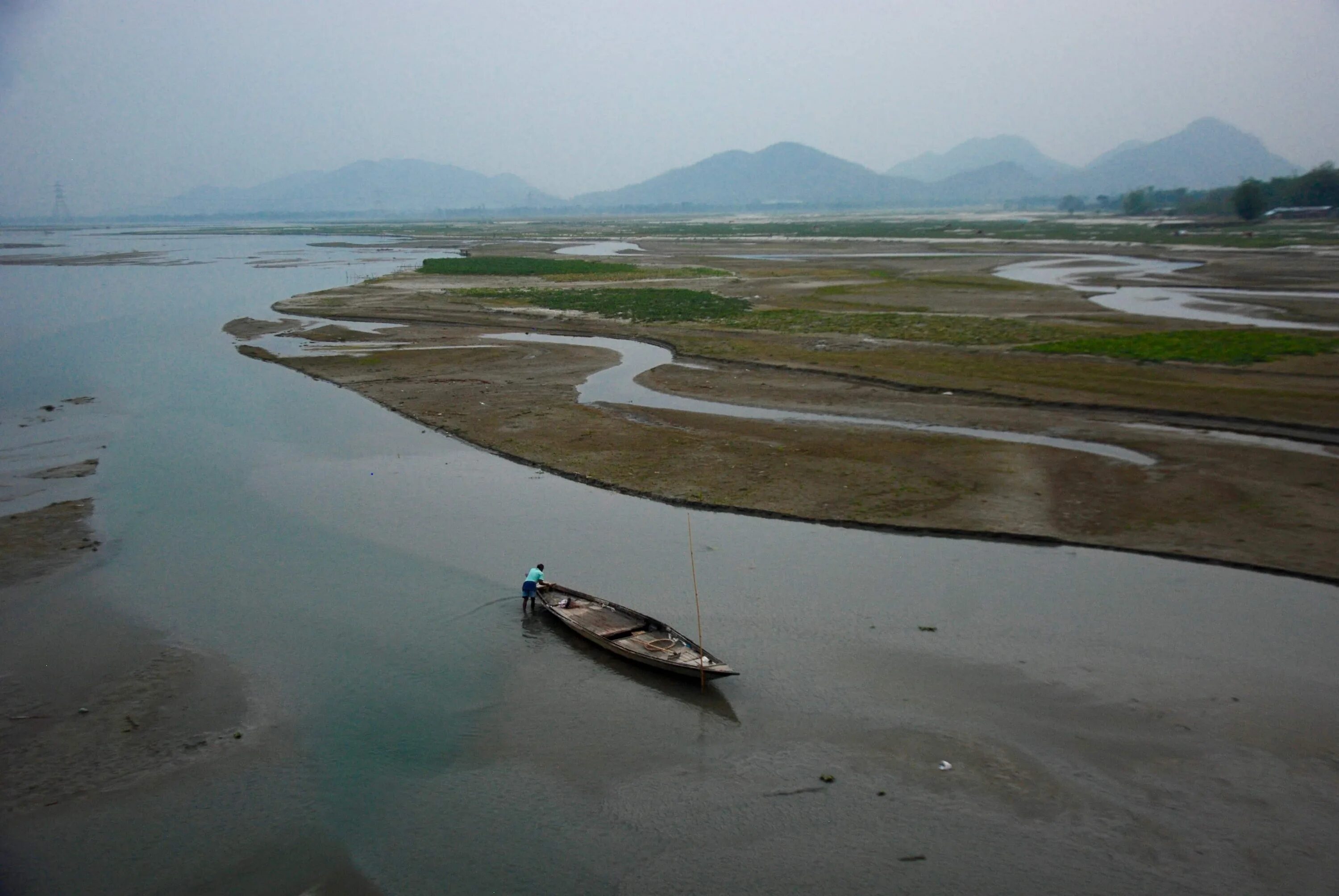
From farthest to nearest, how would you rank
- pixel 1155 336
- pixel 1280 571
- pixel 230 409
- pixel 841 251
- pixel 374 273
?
1. pixel 841 251
2. pixel 374 273
3. pixel 1155 336
4. pixel 230 409
5. pixel 1280 571

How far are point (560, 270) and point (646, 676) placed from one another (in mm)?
67214

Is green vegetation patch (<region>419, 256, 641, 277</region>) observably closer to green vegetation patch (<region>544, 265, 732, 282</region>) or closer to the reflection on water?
green vegetation patch (<region>544, 265, 732, 282</region>)

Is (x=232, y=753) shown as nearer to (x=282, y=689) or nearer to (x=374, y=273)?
(x=282, y=689)

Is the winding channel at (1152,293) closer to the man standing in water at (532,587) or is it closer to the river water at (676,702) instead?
the river water at (676,702)

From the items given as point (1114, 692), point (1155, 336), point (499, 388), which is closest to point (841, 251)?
point (1155, 336)

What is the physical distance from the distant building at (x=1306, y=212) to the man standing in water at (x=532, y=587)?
5520 inches

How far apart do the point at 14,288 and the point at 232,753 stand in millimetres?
81299

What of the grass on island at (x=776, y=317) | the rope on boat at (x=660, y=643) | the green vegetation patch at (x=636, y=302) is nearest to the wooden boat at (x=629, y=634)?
the rope on boat at (x=660, y=643)

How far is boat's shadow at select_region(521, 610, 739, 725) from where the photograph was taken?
1491cm

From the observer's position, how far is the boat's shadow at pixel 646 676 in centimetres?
1491

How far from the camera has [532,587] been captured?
703 inches

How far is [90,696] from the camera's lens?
15.0m

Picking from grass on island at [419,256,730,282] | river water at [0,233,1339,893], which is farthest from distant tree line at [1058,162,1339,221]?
river water at [0,233,1339,893]

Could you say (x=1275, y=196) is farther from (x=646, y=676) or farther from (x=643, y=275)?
(x=646, y=676)
